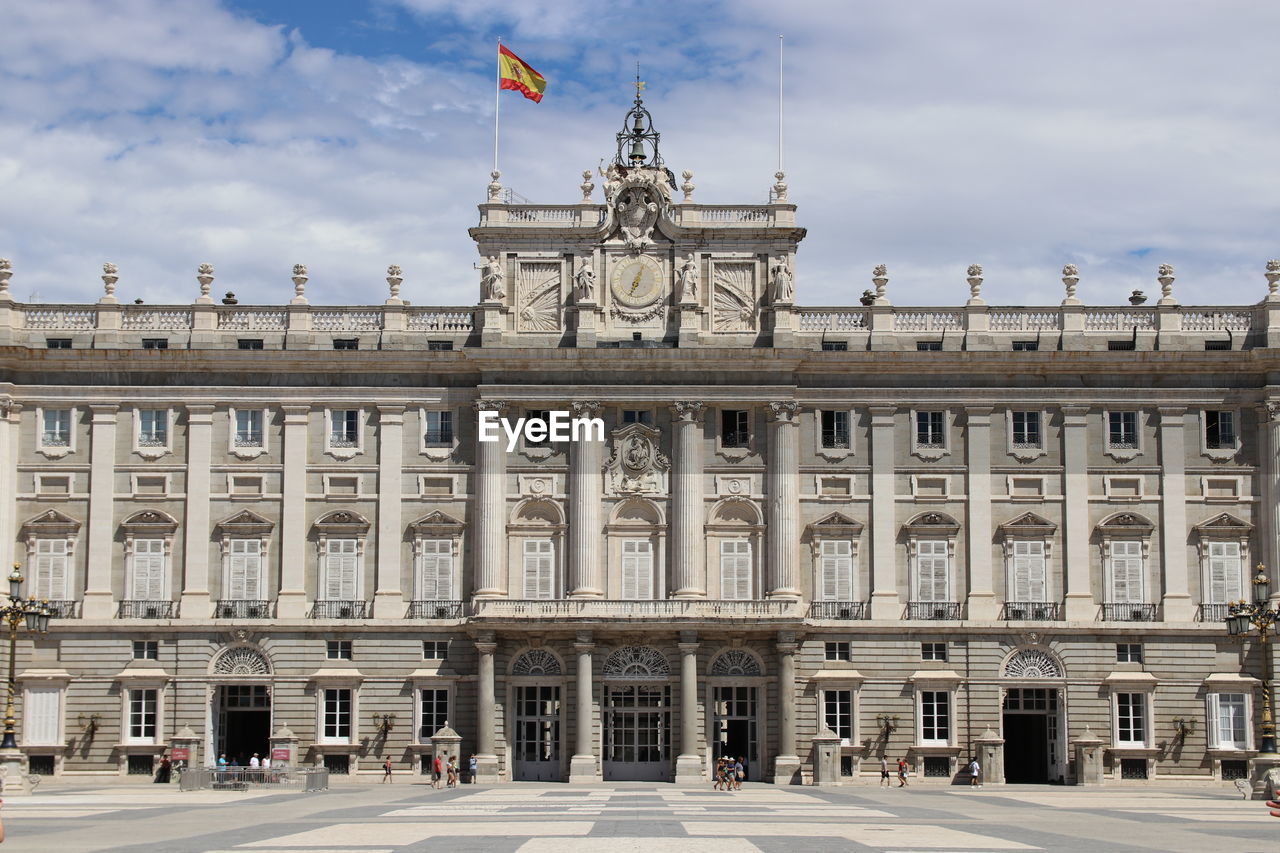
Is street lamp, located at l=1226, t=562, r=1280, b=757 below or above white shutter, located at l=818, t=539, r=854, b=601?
below

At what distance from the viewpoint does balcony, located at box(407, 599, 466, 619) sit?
66.8 meters

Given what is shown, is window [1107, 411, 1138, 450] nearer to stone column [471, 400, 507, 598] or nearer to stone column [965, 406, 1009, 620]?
stone column [965, 406, 1009, 620]

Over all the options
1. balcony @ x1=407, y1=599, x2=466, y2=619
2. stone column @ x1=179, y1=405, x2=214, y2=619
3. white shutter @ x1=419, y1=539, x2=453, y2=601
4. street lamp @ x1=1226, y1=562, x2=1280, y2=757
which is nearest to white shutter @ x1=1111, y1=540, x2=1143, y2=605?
street lamp @ x1=1226, y1=562, x2=1280, y2=757

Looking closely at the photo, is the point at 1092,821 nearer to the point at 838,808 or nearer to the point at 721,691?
the point at 838,808

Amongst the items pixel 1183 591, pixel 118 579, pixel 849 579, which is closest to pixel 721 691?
pixel 849 579

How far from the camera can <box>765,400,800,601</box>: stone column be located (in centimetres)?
6631

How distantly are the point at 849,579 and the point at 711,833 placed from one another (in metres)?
31.5

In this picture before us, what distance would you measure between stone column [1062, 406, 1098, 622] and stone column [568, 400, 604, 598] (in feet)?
60.1

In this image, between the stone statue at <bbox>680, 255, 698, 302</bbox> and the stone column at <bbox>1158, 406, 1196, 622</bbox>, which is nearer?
the stone column at <bbox>1158, 406, 1196, 622</bbox>

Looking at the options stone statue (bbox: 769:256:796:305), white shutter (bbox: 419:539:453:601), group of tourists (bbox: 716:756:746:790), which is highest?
stone statue (bbox: 769:256:796:305)

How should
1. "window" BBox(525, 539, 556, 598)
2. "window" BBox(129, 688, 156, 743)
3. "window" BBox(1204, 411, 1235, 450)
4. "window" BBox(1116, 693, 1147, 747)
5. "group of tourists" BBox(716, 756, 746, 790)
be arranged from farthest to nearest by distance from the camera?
"window" BBox(1204, 411, 1235, 450) → "window" BBox(525, 539, 556, 598) → "window" BBox(129, 688, 156, 743) → "window" BBox(1116, 693, 1147, 747) → "group of tourists" BBox(716, 756, 746, 790)

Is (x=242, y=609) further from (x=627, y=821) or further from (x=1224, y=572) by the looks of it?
(x=1224, y=572)

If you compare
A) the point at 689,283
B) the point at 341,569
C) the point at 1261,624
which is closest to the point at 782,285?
the point at 689,283

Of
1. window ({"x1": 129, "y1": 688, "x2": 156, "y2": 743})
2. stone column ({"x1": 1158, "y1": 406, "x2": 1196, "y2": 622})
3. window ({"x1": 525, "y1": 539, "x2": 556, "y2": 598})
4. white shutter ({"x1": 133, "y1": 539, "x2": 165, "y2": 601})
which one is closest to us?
window ({"x1": 129, "y1": 688, "x2": 156, "y2": 743})
